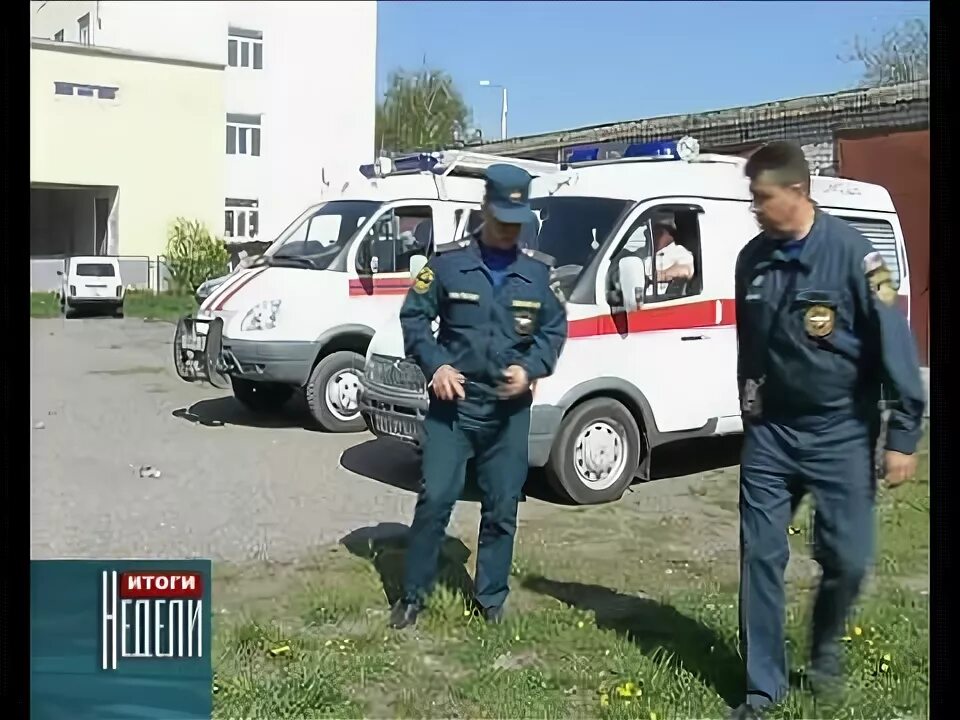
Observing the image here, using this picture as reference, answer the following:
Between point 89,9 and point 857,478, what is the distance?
2681 mm

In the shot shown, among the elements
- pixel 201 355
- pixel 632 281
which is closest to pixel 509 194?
pixel 632 281

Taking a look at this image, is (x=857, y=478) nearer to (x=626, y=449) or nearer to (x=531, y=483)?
(x=626, y=449)

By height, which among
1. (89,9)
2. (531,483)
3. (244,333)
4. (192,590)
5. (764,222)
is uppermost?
(89,9)

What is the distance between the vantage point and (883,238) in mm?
3420

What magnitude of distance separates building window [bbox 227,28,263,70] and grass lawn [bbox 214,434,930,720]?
5.10 feet

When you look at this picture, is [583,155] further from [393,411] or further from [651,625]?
[651,625]

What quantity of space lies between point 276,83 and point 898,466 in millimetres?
2224

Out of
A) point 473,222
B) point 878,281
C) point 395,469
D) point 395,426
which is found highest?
point 473,222

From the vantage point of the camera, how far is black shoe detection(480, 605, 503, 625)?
3629 mm

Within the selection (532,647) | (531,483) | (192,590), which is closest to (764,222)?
(531,483)

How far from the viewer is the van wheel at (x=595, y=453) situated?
3.68 meters
